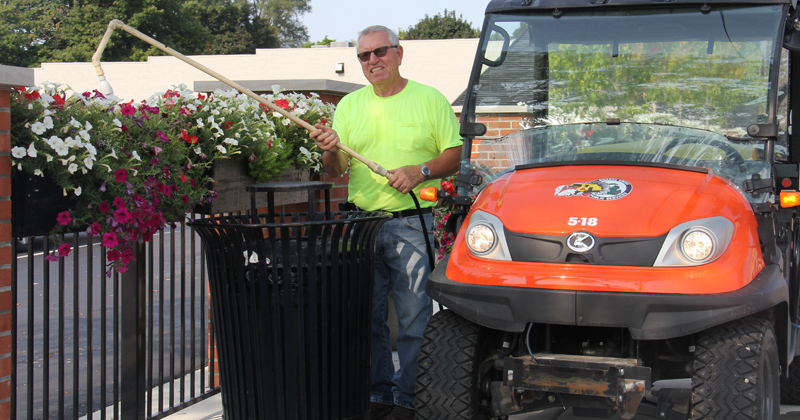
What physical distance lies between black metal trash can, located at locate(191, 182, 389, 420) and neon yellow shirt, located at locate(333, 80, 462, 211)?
63cm

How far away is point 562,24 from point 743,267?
1.50 metres

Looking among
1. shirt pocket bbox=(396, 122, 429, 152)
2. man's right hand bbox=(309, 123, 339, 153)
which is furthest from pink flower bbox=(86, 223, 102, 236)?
shirt pocket bbox=(396, 122, 429, 152)

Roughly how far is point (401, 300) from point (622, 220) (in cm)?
151

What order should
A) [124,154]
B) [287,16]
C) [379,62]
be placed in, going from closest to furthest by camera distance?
[124,154] < [379,62] < [287,16]

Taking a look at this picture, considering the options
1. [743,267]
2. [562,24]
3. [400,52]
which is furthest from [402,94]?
[743,267]

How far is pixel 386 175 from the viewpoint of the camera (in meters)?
3.60

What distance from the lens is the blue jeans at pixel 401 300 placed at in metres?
3.87

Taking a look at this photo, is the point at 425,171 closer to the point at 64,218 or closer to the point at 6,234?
the point at 64,218

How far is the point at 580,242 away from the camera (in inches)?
107

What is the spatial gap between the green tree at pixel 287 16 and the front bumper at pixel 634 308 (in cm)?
8697

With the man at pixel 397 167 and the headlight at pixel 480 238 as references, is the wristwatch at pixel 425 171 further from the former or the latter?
the headlight at pixel 480 238

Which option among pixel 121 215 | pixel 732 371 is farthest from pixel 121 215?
pixel 732 371

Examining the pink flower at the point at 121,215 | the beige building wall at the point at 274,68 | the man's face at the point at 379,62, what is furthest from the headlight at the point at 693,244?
the beige building wall at the point at 274,68

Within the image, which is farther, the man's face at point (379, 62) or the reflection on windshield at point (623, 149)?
the man's face at point (379, 62)
